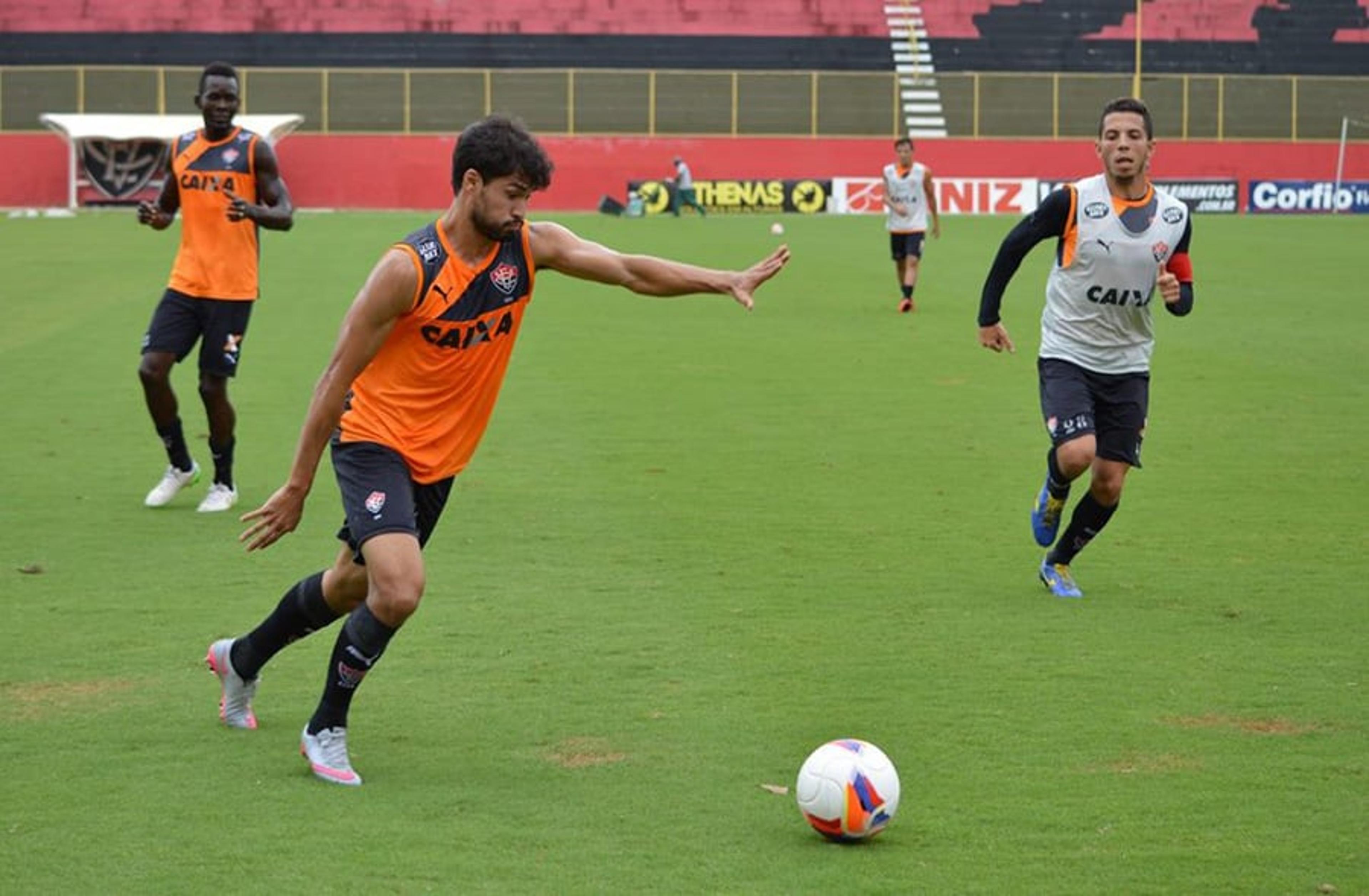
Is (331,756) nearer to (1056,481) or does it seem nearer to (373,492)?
(373,492)

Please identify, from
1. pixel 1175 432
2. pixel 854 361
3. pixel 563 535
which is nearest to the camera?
pixel 563 535

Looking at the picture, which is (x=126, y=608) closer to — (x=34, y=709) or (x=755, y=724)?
(x=34, y=709)

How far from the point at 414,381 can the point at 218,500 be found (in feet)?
18.4

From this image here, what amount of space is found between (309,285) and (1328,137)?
40.0m

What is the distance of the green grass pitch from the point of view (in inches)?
222

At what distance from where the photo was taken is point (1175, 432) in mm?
15125

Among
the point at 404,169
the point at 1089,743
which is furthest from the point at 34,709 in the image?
the point at 404,169

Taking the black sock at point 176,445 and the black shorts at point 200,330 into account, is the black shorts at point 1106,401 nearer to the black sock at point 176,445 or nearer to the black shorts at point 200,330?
the black shorts at point 200,330

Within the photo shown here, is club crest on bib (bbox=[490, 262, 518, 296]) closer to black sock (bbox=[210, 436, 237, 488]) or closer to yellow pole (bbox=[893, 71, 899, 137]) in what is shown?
black sock (bbox=[210, 436, 237, 488])

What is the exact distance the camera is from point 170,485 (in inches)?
471

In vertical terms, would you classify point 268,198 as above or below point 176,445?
above

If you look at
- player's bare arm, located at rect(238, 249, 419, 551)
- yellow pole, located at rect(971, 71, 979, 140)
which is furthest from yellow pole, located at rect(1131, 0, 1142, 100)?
player's bare arm, located at rect(238, 249, 419, 551)

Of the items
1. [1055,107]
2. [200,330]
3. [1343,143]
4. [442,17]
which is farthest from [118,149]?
[200,330]

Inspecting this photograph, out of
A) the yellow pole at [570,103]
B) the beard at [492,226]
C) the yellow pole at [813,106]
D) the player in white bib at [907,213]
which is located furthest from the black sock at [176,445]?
the yellow pole at [813,106]
